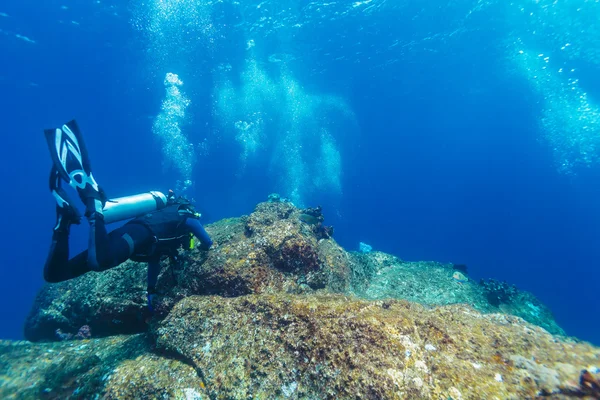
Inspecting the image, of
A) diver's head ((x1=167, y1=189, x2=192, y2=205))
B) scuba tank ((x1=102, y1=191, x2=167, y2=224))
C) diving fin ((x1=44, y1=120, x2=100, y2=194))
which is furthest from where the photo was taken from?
diver's head ((x1=167, y1=189, x2=192, y2=205))

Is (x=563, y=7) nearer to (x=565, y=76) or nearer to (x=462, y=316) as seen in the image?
(x=565, y=76)

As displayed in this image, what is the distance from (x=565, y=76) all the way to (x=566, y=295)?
50.4m

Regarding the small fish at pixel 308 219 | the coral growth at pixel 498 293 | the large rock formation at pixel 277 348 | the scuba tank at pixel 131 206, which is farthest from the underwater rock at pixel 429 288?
the scuba tank at pixel 131 206

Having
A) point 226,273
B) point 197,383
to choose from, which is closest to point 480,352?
point 197,383

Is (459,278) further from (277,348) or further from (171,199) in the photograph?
(171,199)

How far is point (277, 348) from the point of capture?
11.0ft

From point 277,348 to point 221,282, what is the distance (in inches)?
89.6

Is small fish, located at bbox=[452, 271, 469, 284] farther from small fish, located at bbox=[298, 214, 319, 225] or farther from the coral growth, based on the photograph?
small fish, located at bbox=[298, 214, 319, 225]

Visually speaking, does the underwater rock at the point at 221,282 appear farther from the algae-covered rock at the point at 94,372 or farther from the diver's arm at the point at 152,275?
the algae-covered rock at the point at 94,372

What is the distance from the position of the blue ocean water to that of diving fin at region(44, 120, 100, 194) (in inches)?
1046

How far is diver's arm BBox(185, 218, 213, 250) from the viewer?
5.17 m

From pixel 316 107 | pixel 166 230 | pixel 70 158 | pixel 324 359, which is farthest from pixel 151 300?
pixel 316 107

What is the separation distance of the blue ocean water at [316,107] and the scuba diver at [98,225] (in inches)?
1050

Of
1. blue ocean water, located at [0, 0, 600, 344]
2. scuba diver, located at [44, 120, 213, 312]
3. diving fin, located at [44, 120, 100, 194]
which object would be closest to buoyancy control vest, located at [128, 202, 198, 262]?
scuba diver, located at [44, 120, 213, 312]
